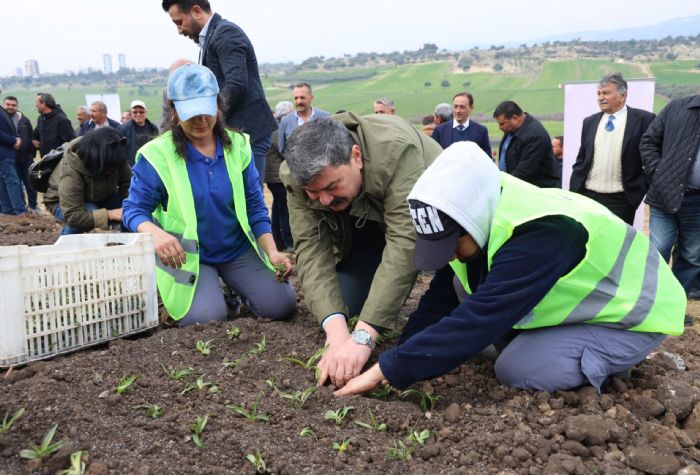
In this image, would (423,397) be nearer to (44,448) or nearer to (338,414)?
(338,414)

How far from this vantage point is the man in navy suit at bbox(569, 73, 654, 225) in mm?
5582

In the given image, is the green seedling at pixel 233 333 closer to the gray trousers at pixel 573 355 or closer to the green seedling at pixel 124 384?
the green seedling at pixel 124 384

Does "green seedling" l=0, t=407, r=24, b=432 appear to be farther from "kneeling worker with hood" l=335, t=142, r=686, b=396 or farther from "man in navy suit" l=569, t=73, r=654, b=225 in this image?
"man in navy suit" l=569, t=73, r=654, b=225

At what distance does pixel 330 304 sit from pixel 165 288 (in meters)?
1.11

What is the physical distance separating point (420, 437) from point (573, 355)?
2.44 feet

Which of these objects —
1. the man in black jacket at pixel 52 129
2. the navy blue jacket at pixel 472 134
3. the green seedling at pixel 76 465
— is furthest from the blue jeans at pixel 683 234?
the man in black jacket at pixel 52 129

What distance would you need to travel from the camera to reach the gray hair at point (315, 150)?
278 cm

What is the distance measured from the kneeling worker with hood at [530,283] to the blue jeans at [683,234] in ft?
9.06

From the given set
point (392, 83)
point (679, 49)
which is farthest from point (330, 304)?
point (679, 49)

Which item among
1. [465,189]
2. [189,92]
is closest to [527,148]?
[189,92]

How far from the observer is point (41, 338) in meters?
3.10

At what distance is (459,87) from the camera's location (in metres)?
34.2

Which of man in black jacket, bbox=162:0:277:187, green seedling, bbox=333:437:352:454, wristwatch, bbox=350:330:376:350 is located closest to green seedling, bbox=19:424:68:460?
green seedling, bbox=333:437:352:454

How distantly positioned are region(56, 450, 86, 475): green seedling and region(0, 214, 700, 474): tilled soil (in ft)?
0.12
